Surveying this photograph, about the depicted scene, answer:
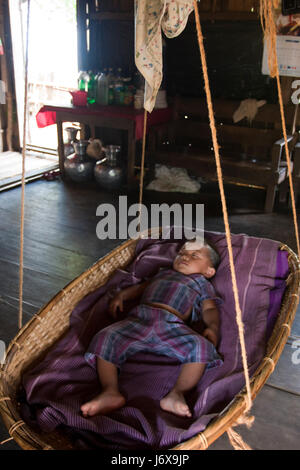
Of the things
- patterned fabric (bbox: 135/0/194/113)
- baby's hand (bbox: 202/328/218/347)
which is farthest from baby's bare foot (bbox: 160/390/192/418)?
patterned fabric (bbox: 135/0/194/113)

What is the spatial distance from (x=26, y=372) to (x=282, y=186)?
2922 mm

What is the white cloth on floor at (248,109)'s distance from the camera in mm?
3808

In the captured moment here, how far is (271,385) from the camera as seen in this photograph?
67.9 inches

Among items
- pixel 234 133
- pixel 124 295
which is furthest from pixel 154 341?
pixel 234 133

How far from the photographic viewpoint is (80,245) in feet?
9.67

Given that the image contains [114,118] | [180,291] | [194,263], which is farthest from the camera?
[114,118]

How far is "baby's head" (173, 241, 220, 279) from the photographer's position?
1880 millimetres

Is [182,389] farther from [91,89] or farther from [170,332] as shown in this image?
[91,89]

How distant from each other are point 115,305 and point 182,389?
1.73 ft

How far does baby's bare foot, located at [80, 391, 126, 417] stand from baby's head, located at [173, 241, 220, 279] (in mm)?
670

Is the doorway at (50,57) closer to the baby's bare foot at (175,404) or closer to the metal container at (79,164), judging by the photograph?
the metal container at (79,164)

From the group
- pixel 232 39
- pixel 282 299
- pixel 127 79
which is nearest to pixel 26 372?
pixel 282 299

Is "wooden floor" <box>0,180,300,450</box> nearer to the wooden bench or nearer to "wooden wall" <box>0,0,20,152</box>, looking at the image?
the wooden bench
